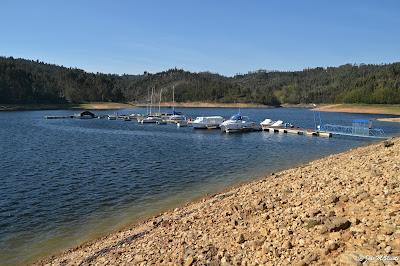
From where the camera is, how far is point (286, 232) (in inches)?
457

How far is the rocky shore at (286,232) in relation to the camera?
9.83m

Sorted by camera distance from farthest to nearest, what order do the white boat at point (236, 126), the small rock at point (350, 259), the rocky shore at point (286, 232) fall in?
the white boat at point (236, 126)
the rocky shore at point (286, 232)
the small rock at point (350, 259)

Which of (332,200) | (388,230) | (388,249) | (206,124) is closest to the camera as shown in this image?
(388,249)

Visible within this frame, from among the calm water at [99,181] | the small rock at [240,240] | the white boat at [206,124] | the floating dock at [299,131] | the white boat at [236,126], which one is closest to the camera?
the small rock at [240,240]

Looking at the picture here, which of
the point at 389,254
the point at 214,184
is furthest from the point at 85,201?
the point at 389,254

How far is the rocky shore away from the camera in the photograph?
32.2ft

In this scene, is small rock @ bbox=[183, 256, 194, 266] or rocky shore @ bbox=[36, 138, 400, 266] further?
small rock @ bbox=[183, 256, 194, 266]

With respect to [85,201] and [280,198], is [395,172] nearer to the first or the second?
[280,198]

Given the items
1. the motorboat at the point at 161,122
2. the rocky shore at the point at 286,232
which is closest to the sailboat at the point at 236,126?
the motorboat at the point at 161,122

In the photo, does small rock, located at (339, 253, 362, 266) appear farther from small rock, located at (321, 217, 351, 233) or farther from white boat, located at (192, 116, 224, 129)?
white boat, located at (192, 116, 224, 129)

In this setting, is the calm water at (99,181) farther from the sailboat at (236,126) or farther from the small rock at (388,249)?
the sailboat at (236,126)

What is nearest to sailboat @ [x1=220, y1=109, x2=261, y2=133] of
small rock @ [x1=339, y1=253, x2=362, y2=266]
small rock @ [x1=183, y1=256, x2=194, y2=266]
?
small rock @ [x1=183, y1=256, x2=194, y2=266]

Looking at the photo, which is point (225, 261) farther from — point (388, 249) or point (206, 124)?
point (206, 124)

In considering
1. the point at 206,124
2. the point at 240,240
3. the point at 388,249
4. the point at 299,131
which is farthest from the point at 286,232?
the point at 206,124
